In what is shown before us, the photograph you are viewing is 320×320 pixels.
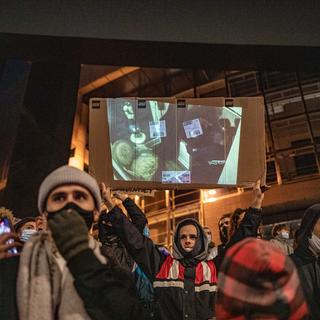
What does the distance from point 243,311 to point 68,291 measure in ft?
2.01

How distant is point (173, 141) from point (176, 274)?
1138mm

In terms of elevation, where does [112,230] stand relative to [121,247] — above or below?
above

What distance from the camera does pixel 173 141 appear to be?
348 cm

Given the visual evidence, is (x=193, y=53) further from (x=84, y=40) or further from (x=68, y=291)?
(x=68, y=291)

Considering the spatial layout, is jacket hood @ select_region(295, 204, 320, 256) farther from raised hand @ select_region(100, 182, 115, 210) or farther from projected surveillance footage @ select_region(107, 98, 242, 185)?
raised hand @ select_region(100, 182, 115, 210)

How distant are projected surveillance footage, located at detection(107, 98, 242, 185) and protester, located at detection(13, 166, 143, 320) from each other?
1.75 metres

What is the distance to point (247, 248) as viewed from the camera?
50.5 inches

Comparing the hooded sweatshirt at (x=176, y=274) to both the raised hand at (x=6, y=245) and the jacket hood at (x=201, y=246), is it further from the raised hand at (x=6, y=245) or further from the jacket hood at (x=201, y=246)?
the raised hand at (x=6, y=245)

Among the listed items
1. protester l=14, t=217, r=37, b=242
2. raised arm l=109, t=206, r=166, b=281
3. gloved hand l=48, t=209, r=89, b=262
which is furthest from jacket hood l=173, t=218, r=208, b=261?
gloved hand l=48, t=209, r=89, b=262

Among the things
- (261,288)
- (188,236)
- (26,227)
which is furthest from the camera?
(26,227)

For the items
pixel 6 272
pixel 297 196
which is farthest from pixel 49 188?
pixel 297 196

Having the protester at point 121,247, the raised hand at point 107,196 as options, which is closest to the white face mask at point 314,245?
the protester at point 121,247

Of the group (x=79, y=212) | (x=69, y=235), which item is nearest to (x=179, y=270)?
(x=79, y=212)

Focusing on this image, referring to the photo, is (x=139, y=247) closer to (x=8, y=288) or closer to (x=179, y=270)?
(x=179, y=270)
